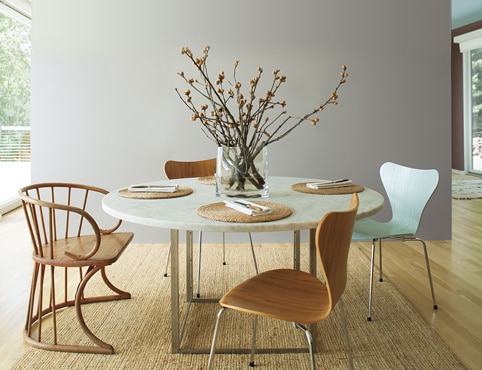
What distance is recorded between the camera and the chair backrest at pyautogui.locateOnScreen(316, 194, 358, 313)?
1420 mm

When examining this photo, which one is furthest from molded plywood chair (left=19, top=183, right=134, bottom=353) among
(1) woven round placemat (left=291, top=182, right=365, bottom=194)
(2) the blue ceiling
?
(2) the blue ceiling

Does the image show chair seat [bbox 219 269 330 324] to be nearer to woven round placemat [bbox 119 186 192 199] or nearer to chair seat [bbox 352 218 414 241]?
woven round placemat [bbox 119 186 192 199]

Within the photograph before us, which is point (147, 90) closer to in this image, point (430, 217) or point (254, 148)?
point (254, 148)

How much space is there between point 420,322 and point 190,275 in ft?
4.15

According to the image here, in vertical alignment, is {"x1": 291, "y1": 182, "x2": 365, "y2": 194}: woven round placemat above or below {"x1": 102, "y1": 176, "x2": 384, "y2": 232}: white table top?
above

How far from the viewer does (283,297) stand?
1.73 meters

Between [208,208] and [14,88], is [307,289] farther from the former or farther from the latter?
[14,88]

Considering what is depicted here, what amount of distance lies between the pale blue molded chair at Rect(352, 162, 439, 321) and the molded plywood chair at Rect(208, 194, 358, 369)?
2.79 ft

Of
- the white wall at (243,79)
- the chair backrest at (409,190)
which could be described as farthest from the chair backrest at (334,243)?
the white wall at (243,79)

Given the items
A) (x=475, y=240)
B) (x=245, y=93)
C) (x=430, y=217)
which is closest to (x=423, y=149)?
(x=430, y=217)

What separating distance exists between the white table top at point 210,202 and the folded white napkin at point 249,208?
4.0 inches

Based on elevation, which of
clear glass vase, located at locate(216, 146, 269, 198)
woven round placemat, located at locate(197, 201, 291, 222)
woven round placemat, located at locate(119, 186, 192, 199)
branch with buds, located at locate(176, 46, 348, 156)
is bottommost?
woven round placemat, located at locate(197, 201, 291, 222)

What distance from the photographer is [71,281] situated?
131 inches

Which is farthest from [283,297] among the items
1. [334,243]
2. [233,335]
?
[233,335]
